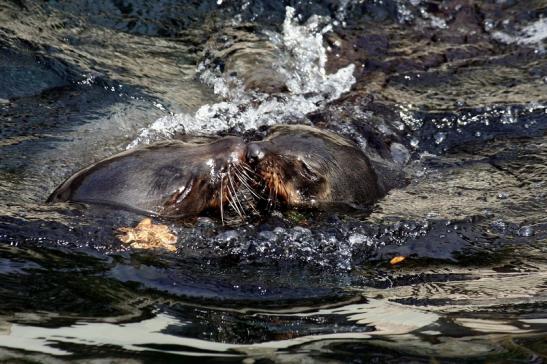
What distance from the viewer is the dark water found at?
11.0ft

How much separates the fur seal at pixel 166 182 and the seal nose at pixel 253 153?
31mm

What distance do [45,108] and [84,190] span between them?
2.11 meters

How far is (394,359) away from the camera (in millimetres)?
3023

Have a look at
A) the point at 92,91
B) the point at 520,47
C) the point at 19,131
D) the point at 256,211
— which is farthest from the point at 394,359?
the point at 520,47

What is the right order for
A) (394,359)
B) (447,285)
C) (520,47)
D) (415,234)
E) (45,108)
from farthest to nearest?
(520,47) → (45,108) → (415,234) → (447,285) → (394,359)

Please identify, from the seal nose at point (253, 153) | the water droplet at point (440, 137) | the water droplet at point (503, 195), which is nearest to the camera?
the seal nose at point (253, 153)

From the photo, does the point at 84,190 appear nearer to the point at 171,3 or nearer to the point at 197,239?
the point at 197,239

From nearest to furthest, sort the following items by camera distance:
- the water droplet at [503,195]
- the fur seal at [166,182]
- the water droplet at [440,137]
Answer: the fur seal at [166,182]
the water droplet at [503,195]
the water droplet at [440,137]

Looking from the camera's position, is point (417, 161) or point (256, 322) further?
point (417, 161)

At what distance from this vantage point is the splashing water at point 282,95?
621cm

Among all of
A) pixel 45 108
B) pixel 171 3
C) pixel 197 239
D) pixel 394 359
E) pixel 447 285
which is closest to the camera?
pixel 394 359

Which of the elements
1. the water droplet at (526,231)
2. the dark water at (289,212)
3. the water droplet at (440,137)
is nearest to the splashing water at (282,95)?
the dark water at (289,212)

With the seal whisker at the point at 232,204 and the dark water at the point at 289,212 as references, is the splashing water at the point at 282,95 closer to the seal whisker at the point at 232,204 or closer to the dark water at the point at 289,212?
the dark water at the point at 289,212

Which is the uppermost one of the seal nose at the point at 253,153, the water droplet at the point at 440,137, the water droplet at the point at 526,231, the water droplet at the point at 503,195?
the water droplet at the point at 440,137
